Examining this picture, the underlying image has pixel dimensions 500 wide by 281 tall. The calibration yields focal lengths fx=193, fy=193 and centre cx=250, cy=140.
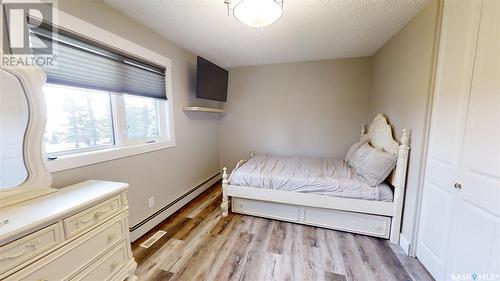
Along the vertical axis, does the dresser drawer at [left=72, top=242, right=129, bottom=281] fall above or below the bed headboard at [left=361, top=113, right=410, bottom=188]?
below

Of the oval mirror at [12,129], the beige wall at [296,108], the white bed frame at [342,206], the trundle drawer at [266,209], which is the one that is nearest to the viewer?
the oval mirror at [12,129]

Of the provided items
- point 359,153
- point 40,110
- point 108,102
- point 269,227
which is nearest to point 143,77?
point 108,102

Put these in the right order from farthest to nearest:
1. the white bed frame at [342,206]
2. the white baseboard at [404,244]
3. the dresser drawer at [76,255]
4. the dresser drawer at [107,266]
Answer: the white bed frame at [342,206] → the white baseboard at [404,244] → the dresser drawer at [107,266] → the dresser drawer at [76,255]

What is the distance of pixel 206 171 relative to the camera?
3.54 m

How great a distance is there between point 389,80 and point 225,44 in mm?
2163

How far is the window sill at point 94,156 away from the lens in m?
1.39

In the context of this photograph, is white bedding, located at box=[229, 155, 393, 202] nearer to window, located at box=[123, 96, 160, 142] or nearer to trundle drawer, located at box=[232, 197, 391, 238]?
trundle drawer, located at box=[232, 197, 391, 238]

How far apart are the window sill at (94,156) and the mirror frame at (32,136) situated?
0.55 feet

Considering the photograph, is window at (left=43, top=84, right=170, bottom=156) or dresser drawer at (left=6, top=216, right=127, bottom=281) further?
window at (left=43, top=84, right=170, bottom=156)

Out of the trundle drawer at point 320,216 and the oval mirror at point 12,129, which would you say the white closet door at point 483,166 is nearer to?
the trundle drawer at point 320,216

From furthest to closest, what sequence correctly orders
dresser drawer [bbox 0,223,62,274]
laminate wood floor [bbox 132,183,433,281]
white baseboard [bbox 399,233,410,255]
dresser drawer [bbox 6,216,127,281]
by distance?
white baseboard [bbox 399,233,410,255], laminate wood floor [bbox 132,183,433,281], dresser drawer [bbox 6,216,127,281], dresser drawer [bbox 0,223,62,274]

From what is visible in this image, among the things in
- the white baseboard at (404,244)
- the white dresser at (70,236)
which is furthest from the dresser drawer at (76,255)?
the white baseboard at (404,244)

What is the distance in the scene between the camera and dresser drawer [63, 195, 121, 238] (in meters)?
1.09

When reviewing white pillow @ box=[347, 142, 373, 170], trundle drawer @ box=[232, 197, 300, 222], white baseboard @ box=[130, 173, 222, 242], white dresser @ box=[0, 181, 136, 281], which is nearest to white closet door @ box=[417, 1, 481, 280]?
white pillow @ box=[347, 142, 373, 170]
